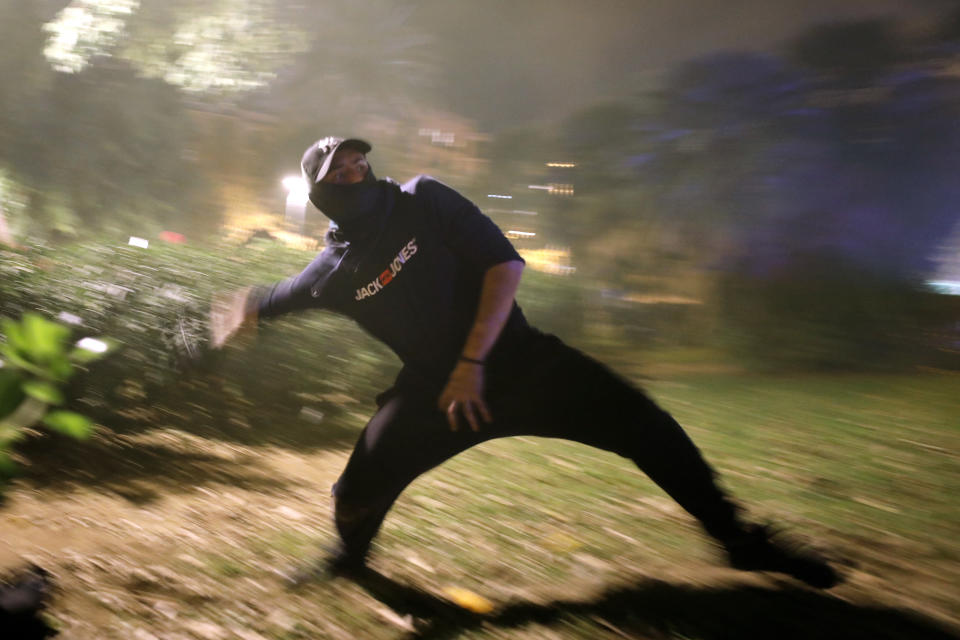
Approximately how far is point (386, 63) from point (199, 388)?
4431 mm

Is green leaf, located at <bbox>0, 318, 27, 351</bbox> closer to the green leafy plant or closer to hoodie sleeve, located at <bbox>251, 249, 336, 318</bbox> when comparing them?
the green leafy plant

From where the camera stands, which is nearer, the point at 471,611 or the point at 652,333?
the point at 471,611

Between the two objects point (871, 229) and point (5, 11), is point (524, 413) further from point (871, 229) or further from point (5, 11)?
point (5, 11)

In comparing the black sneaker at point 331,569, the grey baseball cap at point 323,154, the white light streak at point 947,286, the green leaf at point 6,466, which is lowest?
the black sneaker at point 331,569

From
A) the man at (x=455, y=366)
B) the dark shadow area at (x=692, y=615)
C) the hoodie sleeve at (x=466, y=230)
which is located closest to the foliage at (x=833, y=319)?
the dark shadow area at (x=692, y=615)

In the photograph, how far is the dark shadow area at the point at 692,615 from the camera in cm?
223

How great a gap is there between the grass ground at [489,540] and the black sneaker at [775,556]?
12 cm

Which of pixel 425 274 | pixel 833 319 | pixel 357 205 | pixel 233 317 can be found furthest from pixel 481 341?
pixel 833 319

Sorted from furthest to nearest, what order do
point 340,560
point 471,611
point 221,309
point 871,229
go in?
point 871,229 → point 221,309 → point 340,560 → point 471,611

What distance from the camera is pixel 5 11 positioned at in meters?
7.46

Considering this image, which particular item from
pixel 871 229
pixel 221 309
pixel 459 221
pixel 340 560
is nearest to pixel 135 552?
pixel 340 560

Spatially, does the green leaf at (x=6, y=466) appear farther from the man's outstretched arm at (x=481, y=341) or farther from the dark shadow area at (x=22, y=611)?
the man's outstretched arm at (x=481, y=341)

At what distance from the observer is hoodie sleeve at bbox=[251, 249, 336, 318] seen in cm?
236

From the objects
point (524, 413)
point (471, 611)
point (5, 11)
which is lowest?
point (471, 611)
